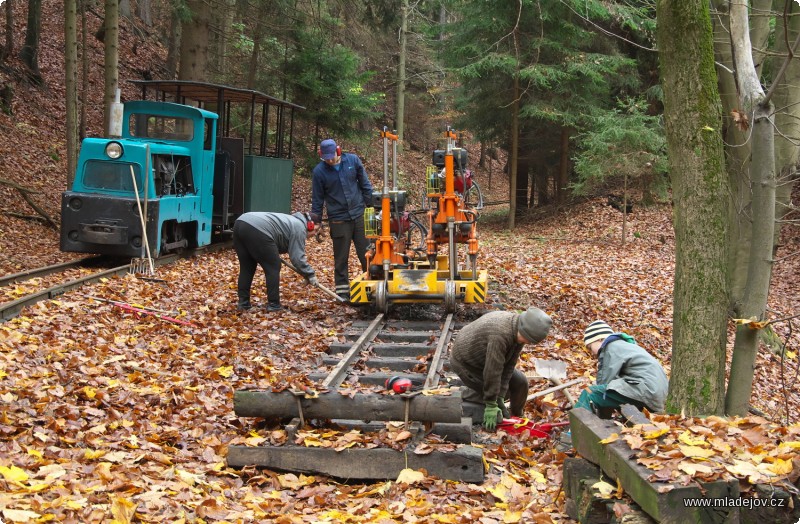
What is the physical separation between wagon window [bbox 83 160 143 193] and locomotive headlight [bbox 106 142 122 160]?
0.43 ft

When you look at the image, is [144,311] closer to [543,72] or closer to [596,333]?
[596,333]

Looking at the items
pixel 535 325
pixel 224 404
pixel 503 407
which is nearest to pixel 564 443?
pixel 503 407

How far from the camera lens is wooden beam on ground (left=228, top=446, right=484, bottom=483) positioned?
5.41 metres

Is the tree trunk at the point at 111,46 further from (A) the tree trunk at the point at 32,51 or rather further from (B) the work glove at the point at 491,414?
(B) the work glove at the point at 491,414

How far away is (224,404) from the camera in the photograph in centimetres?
679

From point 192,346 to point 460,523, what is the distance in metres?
4.86

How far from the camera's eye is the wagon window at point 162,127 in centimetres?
1580

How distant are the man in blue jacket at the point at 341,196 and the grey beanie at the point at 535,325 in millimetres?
5286

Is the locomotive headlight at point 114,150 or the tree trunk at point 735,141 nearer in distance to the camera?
the tree trunk at point 735,141

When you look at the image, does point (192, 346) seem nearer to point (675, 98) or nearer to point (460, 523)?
point (460, 523)

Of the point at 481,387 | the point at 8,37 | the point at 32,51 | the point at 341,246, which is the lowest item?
the point at 481,387

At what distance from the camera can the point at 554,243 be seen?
21688mm

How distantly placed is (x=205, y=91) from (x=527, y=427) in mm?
13667

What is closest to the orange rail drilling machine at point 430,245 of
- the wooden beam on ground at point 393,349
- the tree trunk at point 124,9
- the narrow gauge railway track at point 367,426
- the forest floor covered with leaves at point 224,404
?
the forest floor covered with leaves at point 224,404
